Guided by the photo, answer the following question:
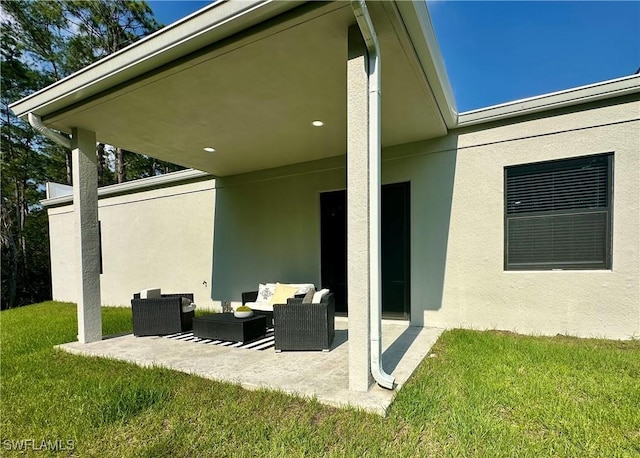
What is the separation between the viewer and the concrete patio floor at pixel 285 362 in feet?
9.44

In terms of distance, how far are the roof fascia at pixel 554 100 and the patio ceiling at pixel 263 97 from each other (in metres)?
0.65

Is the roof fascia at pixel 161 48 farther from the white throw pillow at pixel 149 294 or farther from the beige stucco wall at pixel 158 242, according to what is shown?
the beige stucco wall at pixel 158 242

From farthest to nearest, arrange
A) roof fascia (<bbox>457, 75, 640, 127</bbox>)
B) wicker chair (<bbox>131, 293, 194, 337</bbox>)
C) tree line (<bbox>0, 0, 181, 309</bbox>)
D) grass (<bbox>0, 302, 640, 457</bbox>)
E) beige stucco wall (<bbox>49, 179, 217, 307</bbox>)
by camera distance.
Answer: tree line (<bbox>0, 0, 181, 309</bbox>) → beige stucco wall (<bbox>49, 179, 217, 307</bbox>) → wicker chair (<bbox>131, 293, 194, 337</bbox>) → roof fascia (<bbox>457, 75, 640, 127</bbox>) → grass (<bbox>0, 302, 640, 457</bbox>)

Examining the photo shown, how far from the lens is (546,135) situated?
4.75 metres

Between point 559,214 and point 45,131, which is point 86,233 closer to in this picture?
point 45,131

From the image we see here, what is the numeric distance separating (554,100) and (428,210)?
2300mm

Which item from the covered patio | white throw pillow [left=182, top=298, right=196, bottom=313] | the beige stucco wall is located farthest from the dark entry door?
the beige stucco wall

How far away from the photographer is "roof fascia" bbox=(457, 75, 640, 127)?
13.9 ft

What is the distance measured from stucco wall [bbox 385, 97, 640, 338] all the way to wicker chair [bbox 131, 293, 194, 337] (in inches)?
155

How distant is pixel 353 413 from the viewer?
2.54 meters

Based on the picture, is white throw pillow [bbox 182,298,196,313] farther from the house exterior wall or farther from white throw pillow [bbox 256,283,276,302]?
the house exterior wall

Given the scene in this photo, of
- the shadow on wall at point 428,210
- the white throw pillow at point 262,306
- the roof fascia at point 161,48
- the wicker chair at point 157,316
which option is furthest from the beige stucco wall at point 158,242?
the shadow on wall at point 428,210

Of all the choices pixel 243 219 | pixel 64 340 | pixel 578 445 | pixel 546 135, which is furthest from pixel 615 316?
pixel 64 340

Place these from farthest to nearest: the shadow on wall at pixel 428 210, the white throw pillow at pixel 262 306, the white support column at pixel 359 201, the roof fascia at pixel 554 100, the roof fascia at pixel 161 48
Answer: the white throw pillow at pixel 262 306 → the shadow on wall at pixel 428 210 → the roof fascia at pixel 554 100 → the white support column at pixel 359 201 → the roof fascia at pixel 161 48
